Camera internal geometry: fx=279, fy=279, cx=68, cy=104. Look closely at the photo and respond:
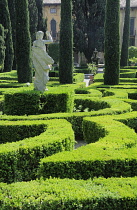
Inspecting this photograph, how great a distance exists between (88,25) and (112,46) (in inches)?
803

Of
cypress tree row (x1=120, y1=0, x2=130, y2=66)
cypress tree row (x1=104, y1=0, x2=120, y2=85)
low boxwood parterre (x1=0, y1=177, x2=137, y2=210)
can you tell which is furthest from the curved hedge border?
cypress tree row (x1=120, y1=0, x2=130, y2=66)

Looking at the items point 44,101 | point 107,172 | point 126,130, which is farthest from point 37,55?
point 107,172

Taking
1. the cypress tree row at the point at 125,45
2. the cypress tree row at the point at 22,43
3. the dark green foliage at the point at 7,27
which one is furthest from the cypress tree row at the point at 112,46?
the cypress tree row at the point at 125,45

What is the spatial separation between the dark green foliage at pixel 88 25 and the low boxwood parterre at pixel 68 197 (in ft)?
100

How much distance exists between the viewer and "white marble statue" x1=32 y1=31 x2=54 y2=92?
8625 millimetres

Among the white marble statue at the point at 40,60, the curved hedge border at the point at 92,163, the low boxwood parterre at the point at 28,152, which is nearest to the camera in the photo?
the curved hedge border at the point at 92,163

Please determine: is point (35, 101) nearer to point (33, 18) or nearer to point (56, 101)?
point (56, 101)

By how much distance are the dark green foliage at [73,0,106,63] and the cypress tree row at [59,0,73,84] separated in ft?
55.6

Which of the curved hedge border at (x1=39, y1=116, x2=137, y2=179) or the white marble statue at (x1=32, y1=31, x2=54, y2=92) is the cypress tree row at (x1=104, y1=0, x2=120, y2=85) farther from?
the curved hedge border at (x1=39, y1=116, x2=137, y2=179)

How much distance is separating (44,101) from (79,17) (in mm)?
26278

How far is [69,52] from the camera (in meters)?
15.7

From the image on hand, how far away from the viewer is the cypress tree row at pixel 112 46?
13.9 metres

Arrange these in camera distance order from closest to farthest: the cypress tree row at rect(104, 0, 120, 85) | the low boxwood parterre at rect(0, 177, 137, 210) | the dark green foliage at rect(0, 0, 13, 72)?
the low boxwood parterre at rect(0, 177, 137, 210) → the cypress tree row at rect(104, 0, 120, 85) → the dark green foliage at rect(0, 0, 13, 72)

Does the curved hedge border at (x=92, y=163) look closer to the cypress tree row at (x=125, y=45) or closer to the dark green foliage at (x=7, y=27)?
the dark green foliage at (x=7, y=27)
